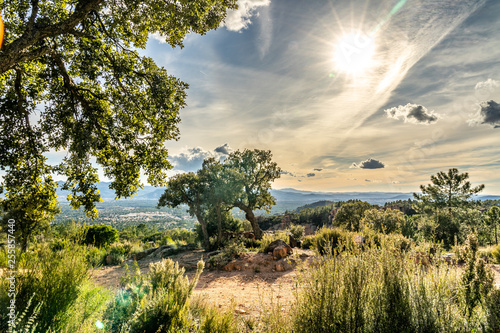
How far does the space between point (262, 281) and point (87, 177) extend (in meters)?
6.89

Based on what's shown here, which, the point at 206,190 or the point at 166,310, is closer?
the point at 166,310

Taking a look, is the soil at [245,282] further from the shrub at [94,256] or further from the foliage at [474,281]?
the foliage at [474,281]

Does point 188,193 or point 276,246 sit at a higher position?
point 188,193

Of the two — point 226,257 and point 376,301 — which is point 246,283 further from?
point 376,301

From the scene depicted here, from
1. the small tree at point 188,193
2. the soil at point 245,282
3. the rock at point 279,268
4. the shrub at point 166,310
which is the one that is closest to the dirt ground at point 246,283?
the soil at point 245,282

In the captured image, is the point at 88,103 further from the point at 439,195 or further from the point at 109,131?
the point at 439,195

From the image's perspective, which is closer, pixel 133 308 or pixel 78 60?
pixel 133 308

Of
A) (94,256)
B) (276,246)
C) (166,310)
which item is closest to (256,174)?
(276,246)

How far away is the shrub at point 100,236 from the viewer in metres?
17.4

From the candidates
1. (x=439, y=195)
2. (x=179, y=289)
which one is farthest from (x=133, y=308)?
(x=439, y=195)

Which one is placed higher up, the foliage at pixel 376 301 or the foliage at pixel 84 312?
the foliage at pixel 376 301

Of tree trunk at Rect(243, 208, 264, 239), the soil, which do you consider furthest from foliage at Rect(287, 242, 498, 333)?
tree trunk at Rect(243, 208, 264, 239)

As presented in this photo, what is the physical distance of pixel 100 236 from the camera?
18016 mm

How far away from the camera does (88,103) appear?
21.1 feet
